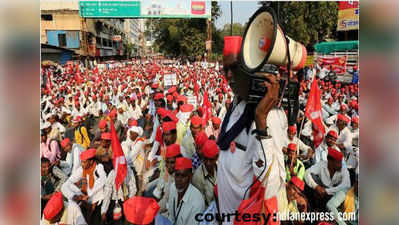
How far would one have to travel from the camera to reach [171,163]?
7.64 feet

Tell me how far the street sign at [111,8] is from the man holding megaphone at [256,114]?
0.91 metres

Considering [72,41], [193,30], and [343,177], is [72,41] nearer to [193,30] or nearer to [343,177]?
[193,30]

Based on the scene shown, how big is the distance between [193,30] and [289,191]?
1.67 metres

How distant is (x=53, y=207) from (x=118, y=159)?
597mm

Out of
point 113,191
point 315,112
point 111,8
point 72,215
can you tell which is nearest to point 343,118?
point 315,112

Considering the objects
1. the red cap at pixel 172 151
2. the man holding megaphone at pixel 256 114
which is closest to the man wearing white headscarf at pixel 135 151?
the red cap at pixel 172 151

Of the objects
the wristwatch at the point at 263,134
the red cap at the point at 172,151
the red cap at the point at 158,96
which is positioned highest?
the red cap at the point at 158,96

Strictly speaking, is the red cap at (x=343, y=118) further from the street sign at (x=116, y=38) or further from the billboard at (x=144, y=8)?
the street sign at (x=116, y=38)

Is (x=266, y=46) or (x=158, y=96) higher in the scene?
(x=266, y=46)

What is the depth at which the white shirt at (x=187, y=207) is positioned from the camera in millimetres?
2086

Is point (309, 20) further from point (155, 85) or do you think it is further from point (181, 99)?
point (155, 85)

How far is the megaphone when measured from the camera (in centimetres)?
144

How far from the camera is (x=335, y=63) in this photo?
8.58 ft

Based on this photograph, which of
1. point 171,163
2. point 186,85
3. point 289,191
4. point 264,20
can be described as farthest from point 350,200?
point 186,85
